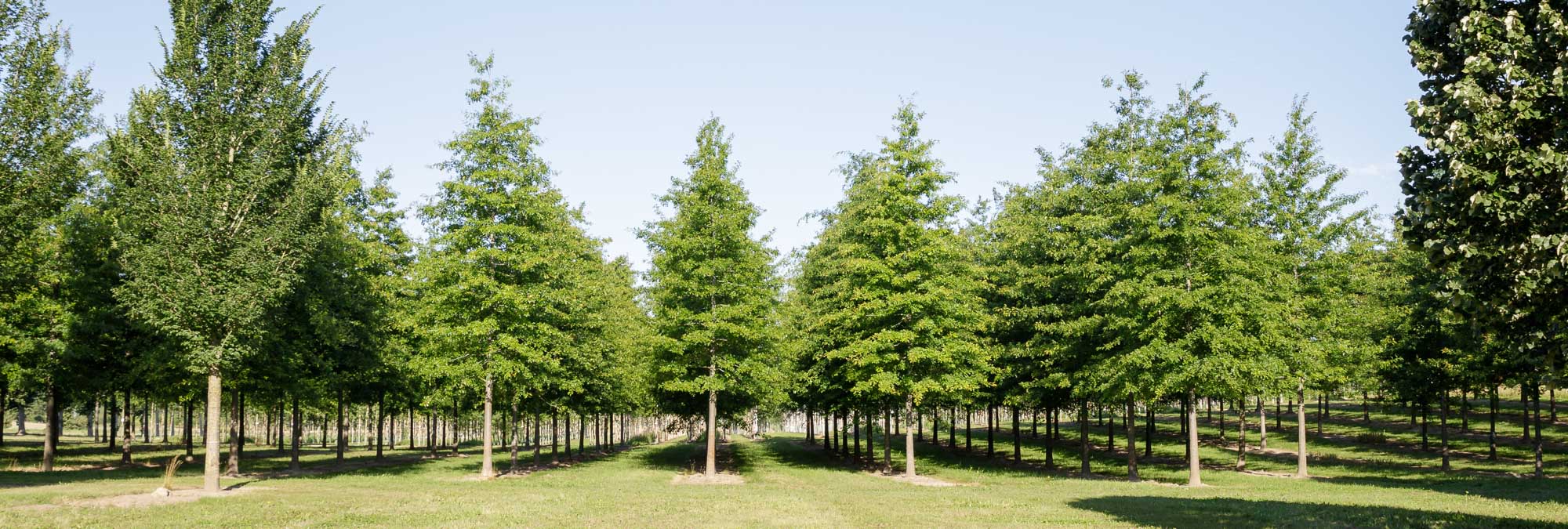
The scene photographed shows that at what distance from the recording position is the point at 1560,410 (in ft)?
202

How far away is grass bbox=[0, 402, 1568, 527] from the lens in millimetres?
18625

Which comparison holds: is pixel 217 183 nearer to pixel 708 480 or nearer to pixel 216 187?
pixel 216 187

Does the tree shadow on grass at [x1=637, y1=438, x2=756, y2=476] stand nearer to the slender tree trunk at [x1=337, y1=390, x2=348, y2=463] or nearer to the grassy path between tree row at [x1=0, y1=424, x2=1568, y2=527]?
the grassy path between tree row at [x1=0, y1=424, x2=1568, y2=527]

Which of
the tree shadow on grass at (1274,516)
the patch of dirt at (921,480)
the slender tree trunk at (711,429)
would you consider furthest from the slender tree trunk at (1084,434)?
the slender tree trunk at (711,429)

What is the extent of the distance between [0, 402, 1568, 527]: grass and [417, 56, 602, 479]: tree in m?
4.74

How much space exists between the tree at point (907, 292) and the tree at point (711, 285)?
3.36m

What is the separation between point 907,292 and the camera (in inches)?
1331

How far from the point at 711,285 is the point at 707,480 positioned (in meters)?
7.83

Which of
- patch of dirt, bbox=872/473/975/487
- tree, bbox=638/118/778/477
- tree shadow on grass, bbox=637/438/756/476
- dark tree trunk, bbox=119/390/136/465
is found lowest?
tree shadow on grass, bbox=637/438/756/476

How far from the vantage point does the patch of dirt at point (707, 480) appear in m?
32.2

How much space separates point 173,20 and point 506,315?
47.8 ft

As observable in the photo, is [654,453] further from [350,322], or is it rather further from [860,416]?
[350,322]

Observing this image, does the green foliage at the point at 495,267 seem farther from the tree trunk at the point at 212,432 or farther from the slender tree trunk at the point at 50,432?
the slender tree trunk at the point at 50,432

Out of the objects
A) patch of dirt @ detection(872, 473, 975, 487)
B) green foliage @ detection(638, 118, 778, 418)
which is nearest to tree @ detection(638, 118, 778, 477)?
green foliage @ detection(638, 118, 778, 418)
